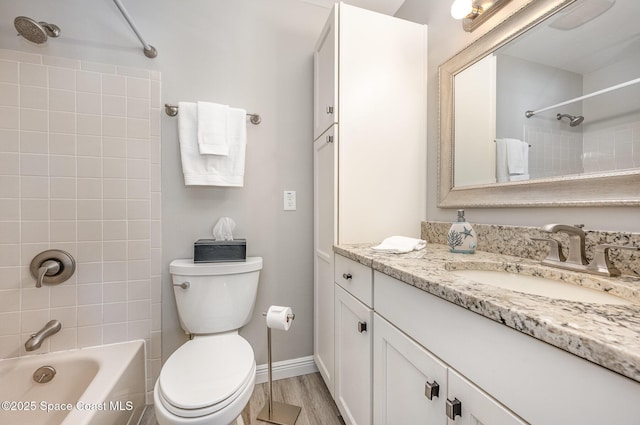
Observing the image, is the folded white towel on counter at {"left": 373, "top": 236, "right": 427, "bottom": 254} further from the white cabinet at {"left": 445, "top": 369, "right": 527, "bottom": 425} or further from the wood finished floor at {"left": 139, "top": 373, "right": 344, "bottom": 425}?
the wood finished floor at {"left": 139, "top": 373, "right": 344, "bottom": 425}

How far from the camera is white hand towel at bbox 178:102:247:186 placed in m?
1.38

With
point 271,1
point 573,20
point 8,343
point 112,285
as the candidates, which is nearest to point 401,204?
point 573,20

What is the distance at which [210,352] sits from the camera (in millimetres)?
1134

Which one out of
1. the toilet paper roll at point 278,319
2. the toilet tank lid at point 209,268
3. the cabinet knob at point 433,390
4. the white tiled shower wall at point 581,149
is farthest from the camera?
the toilet tank lid at point 209,268

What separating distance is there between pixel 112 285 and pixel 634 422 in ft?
5.95

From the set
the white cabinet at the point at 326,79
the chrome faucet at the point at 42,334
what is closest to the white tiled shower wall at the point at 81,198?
the chrome faucet at the point at 42,334

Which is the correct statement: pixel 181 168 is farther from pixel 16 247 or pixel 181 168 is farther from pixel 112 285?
pixel 16 247

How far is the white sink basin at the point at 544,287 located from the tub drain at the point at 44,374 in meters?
1.80

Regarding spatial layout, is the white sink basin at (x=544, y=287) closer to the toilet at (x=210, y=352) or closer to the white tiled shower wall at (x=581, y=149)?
the white tiled shower wall at (x=581, y=149)

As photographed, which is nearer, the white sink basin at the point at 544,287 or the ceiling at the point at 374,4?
the white sink basin at the point at 544,287

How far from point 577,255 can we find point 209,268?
1.42 m

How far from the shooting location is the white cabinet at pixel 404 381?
2.09 ft

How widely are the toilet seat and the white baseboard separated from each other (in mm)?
520

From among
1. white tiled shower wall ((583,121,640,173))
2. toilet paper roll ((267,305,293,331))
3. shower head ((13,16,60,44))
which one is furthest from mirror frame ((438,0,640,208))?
shower head ((13,16,60,44))
